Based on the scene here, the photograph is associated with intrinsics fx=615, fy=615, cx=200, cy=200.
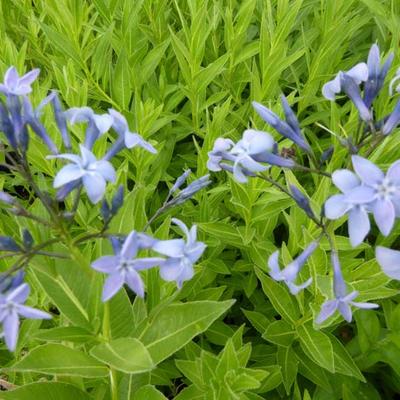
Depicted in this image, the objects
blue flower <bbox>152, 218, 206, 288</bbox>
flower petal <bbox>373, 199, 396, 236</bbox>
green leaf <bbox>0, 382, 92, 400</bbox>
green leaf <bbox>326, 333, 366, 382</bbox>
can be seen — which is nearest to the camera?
flower petal <bbox>373, 199, 396, 236</bbox>

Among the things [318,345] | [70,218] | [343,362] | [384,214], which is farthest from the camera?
[343,362]

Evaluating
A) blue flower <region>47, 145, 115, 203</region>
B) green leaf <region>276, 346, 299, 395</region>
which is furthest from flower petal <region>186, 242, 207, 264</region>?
Result: green leaf <region>276, 346, 299, 395</region>

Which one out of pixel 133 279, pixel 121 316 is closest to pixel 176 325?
pixel 121 316

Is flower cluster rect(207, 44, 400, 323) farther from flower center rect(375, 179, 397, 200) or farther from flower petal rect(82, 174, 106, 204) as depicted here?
flower petal rect(82, 174, 106, 204)

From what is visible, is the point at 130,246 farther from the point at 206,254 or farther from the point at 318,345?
the point at 206,254

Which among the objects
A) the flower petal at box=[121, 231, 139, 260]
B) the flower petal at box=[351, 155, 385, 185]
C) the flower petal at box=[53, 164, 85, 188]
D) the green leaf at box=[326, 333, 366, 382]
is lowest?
the green leaf at box=[326, 333, 366, 382]

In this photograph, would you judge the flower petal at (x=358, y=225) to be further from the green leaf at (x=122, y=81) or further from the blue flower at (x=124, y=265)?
the green leaf at (x=122, y=81)

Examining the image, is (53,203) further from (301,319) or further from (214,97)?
(214,97)
